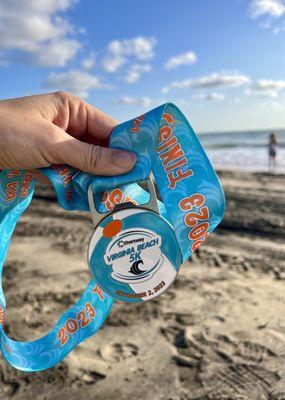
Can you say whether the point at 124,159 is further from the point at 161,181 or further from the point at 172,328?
the point at 172,328

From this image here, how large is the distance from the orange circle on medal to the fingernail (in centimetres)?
23

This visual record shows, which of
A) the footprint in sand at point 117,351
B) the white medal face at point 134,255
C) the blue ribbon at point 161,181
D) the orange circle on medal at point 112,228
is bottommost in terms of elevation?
the footprint in sand at point 117,351

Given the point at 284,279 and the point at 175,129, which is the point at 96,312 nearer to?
the point at 175,129

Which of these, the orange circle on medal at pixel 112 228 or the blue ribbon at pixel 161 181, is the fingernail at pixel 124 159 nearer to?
the blue ribbon at pixel 161 181

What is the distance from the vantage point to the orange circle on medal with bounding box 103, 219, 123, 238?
4.81 feet

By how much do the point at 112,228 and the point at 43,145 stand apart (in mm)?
469

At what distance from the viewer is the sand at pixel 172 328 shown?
8.46ft

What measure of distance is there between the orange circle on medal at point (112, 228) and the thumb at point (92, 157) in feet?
0.71

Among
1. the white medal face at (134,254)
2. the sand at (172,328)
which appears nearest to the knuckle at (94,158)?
the white medal face at (134,254)

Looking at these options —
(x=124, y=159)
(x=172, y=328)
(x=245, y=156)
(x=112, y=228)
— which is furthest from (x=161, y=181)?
(x=245, y=156)

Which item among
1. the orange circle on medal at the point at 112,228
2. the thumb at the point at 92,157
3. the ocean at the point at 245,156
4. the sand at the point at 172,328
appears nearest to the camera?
the orange circle on medal at the point at 112,228

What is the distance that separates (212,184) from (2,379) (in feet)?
6.35

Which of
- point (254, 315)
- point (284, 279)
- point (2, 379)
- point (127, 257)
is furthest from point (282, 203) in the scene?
point (127, 257)

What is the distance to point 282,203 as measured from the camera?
7.17 meters
